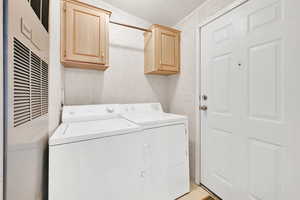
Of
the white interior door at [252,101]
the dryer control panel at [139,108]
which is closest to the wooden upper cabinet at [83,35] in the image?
the dryer control panel at [139,108]

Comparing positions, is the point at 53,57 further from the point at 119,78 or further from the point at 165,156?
the point at 165,156

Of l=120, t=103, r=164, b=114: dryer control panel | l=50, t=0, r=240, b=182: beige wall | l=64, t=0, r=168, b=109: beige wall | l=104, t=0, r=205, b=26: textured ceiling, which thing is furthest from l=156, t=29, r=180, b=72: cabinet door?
l=120, t=103, r=164, b=114: dryer control panel

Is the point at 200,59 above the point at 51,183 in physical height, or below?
above

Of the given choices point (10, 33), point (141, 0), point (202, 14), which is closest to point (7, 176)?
point (10, 33)

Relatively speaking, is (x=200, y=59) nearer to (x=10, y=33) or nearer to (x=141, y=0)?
(x=141, y=0)

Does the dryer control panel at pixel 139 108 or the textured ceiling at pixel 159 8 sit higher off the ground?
the textured ceiling at pixel 159 8

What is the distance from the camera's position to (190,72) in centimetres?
199

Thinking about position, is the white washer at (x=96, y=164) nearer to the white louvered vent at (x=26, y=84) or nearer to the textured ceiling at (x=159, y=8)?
the white louvered vent at (x=26, y=84)

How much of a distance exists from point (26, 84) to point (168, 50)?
6.04ft

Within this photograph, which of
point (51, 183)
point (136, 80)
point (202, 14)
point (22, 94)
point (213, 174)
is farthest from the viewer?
point (136, 80)

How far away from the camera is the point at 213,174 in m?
1.66

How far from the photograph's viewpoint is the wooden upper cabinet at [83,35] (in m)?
1.44

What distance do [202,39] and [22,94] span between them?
1919 mm

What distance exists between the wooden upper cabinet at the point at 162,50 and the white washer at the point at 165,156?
89 cm
